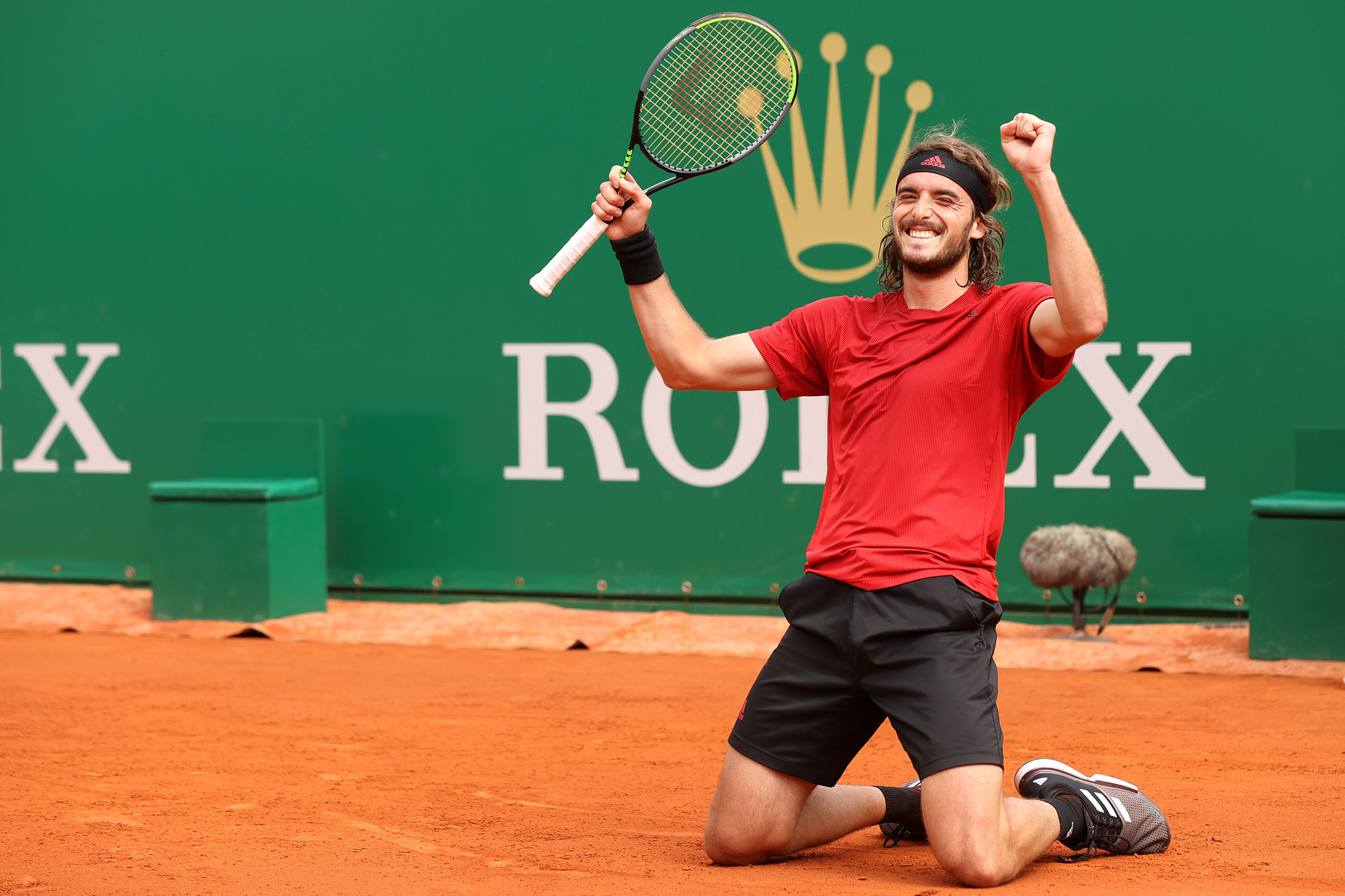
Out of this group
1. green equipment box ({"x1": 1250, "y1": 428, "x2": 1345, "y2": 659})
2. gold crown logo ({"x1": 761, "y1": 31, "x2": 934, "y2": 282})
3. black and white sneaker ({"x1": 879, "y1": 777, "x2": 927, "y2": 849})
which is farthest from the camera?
gold crown logo ({"x1": 761, "y1": 31, "x2": 934, "y2": 282})

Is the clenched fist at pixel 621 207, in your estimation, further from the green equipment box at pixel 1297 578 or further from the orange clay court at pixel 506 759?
the green equipment box at pixel 1297 578

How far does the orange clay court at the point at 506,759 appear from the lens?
2635 millimetres

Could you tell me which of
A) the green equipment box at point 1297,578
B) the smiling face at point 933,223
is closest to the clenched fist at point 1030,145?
the smiling face at point 933,223

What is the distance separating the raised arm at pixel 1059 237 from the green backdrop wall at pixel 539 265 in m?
3.14

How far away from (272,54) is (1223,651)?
15.5 feet

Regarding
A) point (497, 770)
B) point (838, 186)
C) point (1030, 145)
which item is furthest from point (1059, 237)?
point (838, 186)

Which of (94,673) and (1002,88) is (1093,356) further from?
(94,673)

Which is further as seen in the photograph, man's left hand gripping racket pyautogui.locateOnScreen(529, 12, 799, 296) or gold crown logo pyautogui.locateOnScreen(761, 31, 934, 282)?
gold crown logo pyautogui.locateOnScreen(761, 31, 934, 282)

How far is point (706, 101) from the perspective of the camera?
371 cm

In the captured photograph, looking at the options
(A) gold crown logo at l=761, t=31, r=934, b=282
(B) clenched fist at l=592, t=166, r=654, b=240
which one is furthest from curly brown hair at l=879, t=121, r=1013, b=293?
(A) gold crown logo at l=761, t=31, r=934, b=282

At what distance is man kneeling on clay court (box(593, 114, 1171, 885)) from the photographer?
2547mm

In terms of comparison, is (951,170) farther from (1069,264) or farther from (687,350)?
(687,350)

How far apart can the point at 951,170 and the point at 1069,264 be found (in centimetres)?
43

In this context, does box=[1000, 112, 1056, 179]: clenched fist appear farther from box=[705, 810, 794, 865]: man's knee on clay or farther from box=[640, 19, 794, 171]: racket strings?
box=[705, 810, 794, 865]: man's knee on clay
